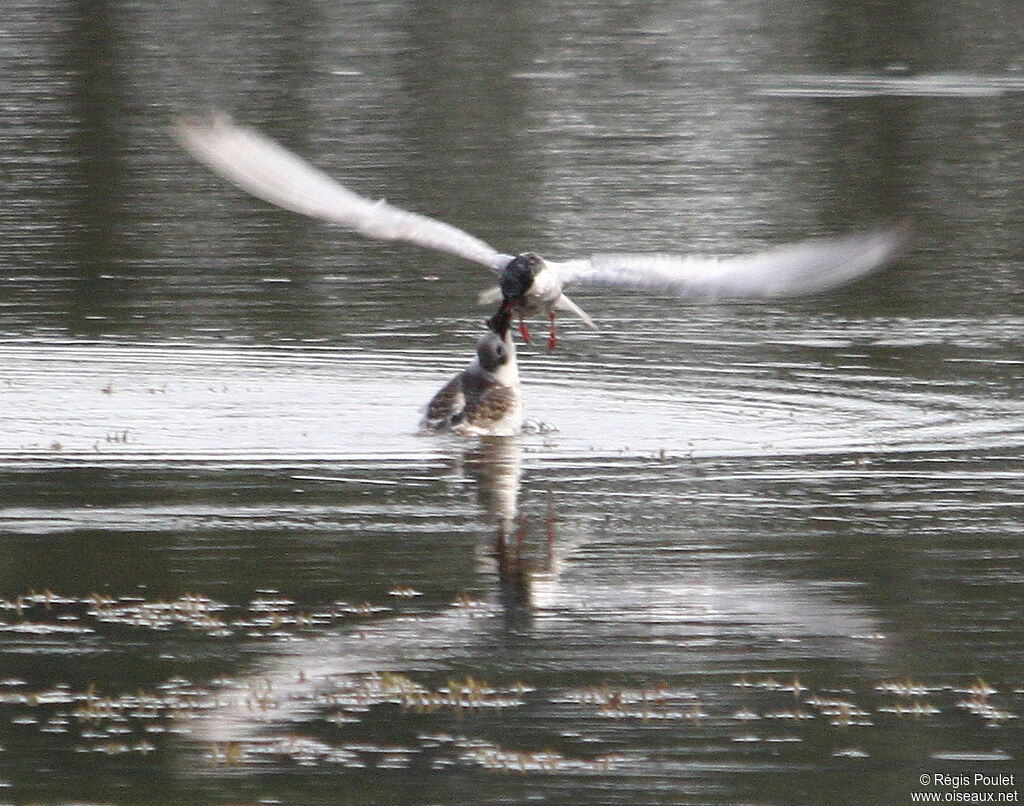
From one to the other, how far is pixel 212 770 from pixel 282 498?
13.5 feet

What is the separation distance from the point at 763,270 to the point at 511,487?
167 centimetres

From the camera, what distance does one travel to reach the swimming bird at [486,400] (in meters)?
13.5

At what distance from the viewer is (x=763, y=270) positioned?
1235 centimetres

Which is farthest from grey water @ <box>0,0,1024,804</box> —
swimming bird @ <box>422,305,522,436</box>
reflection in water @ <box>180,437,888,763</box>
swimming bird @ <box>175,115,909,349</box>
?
swimming bird @ <box>175,115,909,349</box>

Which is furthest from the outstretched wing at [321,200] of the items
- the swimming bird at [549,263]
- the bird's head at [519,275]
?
the bird's head at [519,275]

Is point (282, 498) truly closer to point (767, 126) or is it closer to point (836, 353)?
point (836, 353)

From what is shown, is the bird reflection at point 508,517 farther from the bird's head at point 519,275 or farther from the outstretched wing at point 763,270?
the outstretched wing at point 763,270

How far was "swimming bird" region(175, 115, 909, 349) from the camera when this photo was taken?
40.4 feet

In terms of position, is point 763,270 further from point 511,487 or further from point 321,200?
point 321,200

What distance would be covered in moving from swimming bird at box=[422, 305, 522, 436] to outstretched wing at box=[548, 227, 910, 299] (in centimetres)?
118

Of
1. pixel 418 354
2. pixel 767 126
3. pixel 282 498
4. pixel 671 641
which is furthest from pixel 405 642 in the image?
pixel 767 126

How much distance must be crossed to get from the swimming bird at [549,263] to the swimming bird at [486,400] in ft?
1.21

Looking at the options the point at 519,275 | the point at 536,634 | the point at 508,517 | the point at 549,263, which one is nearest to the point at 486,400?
the point at 549,263

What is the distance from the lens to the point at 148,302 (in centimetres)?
1823
